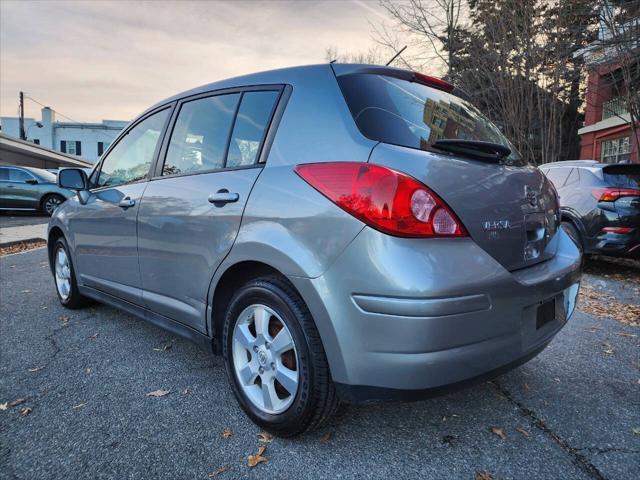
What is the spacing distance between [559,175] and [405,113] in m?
5.96

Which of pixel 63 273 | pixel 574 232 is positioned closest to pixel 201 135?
pixel 63 273

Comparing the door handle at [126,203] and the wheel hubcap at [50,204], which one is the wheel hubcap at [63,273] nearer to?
the door handle at [126,203]

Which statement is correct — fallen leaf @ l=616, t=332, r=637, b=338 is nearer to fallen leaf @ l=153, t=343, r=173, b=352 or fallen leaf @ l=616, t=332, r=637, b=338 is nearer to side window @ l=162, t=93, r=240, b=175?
side window @ l=162, t=93, r=240, b=175

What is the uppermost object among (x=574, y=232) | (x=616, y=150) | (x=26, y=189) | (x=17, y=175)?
(x=616, y=150)

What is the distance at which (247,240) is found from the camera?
2.21 meters

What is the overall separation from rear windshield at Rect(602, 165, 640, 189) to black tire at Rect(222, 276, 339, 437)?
18.9ft

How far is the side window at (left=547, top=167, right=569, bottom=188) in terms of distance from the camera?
6.98 metres

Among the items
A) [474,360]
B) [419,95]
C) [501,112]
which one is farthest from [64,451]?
[501,112]

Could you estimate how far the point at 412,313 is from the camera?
1706mm

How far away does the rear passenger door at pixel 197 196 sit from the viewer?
94.8 inches

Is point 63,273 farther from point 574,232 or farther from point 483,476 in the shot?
point 574,232

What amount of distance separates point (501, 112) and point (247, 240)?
13663mm

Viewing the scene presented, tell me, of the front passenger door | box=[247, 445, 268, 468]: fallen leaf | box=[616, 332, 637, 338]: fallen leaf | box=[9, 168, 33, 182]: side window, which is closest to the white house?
box=[9, 168, 33, 182]: side window

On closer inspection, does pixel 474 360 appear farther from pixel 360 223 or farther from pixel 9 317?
pixel 9 317
